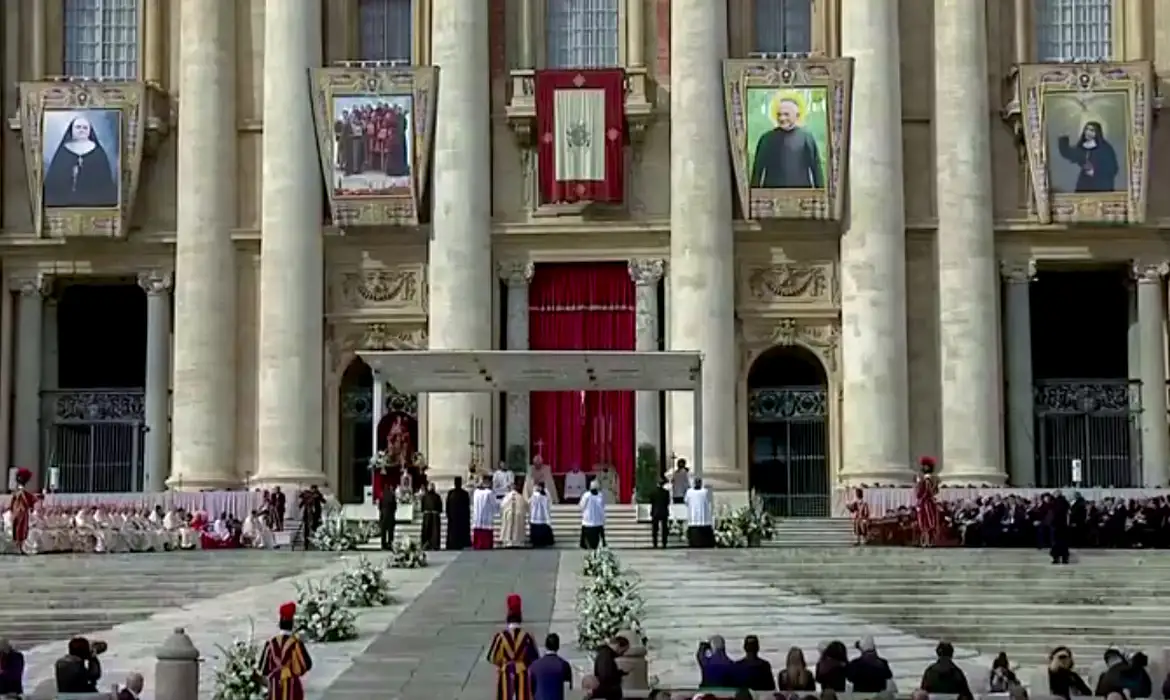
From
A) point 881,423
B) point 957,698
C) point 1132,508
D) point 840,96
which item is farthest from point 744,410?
point 957,698

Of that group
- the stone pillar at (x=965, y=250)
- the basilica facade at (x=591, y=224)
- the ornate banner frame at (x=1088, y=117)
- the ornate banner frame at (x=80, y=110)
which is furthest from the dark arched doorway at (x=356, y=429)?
the ornate banner frame at (x=1088, y=117)

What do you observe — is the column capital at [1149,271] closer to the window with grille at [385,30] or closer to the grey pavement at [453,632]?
the window with grille at [385,30]

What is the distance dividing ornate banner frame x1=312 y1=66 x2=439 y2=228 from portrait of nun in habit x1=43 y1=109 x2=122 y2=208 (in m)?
4.73

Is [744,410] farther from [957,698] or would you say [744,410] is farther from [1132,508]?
[957,698]

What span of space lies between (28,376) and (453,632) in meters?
24.7

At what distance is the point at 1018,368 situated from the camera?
4562 centimetres

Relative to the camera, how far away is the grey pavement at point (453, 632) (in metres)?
20.2

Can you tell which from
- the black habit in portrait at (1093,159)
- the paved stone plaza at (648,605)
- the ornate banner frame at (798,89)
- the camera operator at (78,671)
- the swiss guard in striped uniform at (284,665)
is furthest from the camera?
the black habit in portrait at (1093,159)

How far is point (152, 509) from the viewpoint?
40688 millimetres

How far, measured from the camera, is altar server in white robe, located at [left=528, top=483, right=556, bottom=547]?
36.9m

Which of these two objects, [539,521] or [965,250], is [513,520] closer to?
[539,521]

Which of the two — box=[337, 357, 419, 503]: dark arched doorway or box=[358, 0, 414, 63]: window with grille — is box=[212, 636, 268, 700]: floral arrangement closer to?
box=[337, 357, 419, 503]: dark arched doorway

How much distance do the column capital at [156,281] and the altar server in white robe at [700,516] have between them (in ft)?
51.1

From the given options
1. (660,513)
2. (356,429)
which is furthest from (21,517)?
(660,513)
